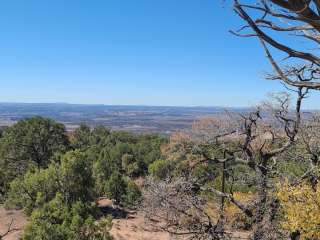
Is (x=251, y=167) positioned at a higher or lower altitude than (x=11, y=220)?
higher

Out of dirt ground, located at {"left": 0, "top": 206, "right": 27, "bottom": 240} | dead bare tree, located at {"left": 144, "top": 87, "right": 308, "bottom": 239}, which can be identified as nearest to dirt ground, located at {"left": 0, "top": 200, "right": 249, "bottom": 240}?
dirt ground, located at {"left": 0, "top": 206, "right": 27, "bottom": 240}

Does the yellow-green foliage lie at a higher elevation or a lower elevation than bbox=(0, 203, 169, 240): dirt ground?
higher

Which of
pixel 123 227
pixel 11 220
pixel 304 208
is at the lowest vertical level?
pixel 123 227

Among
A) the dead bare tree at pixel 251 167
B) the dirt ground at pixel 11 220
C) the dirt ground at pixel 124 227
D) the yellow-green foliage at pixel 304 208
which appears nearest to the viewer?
the yellow-green foliage at pixel 304 208

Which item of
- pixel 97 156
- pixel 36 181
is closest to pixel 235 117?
pixel 36 181

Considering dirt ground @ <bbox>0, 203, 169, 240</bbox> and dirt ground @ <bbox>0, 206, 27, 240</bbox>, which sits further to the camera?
dirt ground @ <bbox>0, 206, 27, 240</bbox>

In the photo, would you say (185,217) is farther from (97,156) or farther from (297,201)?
(97,156)

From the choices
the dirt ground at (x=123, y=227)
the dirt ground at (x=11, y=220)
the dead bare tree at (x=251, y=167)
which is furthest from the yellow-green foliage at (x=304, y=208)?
the dirt ground at (x=11, y=220)

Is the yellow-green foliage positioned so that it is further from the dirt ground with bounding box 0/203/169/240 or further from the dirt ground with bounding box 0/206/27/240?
the dirt ground with bounding box 0/206/27/240

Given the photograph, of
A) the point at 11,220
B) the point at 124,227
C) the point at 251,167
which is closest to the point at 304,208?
the point at 251,167

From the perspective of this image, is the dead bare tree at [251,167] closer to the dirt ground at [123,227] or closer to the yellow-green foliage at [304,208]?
the yellow-green foliage at [304,208]

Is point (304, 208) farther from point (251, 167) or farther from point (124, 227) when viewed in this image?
point (124, 227)

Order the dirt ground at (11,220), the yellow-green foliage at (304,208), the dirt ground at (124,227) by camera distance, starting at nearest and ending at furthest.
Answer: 1. the yellow-green foliage at (304,208)
2. the dirt ground at (124,227)
3. the dirt ground at (11,220)

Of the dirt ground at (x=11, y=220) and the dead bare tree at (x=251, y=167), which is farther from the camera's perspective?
the dirt ground at (x=11, y=220)
